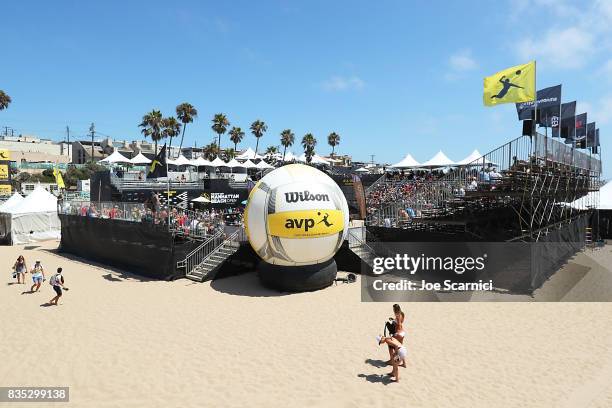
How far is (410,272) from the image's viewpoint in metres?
17.1

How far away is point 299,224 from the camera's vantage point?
14141 mm

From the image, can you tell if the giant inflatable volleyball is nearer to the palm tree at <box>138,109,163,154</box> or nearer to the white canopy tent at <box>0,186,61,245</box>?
the white canopy tent at <box>0,186,61,245</box>

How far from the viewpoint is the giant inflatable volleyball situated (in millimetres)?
14234

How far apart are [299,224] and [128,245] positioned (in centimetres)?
1038

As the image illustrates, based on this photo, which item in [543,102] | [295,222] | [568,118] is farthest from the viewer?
[568,118]

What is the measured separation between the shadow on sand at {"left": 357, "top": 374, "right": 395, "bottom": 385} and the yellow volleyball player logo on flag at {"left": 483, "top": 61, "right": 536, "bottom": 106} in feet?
38.8

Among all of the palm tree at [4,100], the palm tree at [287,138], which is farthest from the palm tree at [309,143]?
the palm tree at [4,100]

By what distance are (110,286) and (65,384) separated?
29.9 ft

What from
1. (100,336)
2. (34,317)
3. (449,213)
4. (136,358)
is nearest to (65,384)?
(136,358)

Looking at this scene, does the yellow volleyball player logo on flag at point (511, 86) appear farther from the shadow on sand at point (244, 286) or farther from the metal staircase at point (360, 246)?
the shadow on sand at point (244, 286)

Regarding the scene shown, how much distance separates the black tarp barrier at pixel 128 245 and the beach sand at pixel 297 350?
8.39ft

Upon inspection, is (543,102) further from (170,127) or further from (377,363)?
(170,127)

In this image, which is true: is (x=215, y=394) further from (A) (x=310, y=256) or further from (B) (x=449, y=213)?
(B) (x=449, y=213)

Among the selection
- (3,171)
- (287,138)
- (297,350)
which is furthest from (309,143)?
(297,350)
